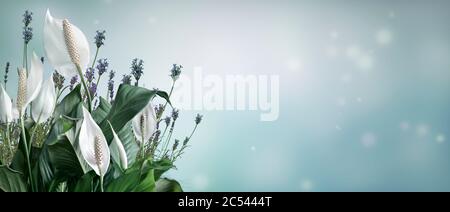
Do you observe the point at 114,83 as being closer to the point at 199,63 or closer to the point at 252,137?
the point at 199,63

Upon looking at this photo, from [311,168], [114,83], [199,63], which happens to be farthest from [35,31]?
[311,168]

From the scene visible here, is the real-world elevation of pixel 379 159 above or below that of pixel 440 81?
below

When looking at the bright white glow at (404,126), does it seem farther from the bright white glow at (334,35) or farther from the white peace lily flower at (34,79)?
the white peace lily flower at (34,79)

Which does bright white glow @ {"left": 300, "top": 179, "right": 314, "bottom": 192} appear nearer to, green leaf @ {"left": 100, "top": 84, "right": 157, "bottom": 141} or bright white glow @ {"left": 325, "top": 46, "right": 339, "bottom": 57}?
bright white glow @ {"left": 325, "top": 46, "right": 339, "bottom": 57}

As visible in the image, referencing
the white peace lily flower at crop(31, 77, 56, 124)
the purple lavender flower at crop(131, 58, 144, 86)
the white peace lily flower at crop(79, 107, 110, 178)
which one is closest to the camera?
the white peace lily flower at crop(79, 107, 110, 178)

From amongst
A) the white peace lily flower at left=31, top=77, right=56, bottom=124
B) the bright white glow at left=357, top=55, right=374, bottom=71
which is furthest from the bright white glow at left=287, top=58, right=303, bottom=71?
the white peace lily flower at left=31, top=77, right=56, bottom=124

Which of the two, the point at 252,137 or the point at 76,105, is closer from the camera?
the point at 76,105

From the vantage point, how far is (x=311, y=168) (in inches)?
Answer: 43.4

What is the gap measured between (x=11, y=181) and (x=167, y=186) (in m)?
0.23

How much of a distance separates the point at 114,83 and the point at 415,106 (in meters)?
0.56

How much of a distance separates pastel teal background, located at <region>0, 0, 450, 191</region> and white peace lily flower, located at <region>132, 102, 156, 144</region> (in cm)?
19

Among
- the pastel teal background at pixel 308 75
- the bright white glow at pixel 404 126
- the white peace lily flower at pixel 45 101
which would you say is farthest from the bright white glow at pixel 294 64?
the white peace lily flower at pixel 45 101

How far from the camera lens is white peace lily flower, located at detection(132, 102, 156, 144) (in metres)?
0.92

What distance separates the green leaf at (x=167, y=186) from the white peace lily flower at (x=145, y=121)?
2.9 inches
